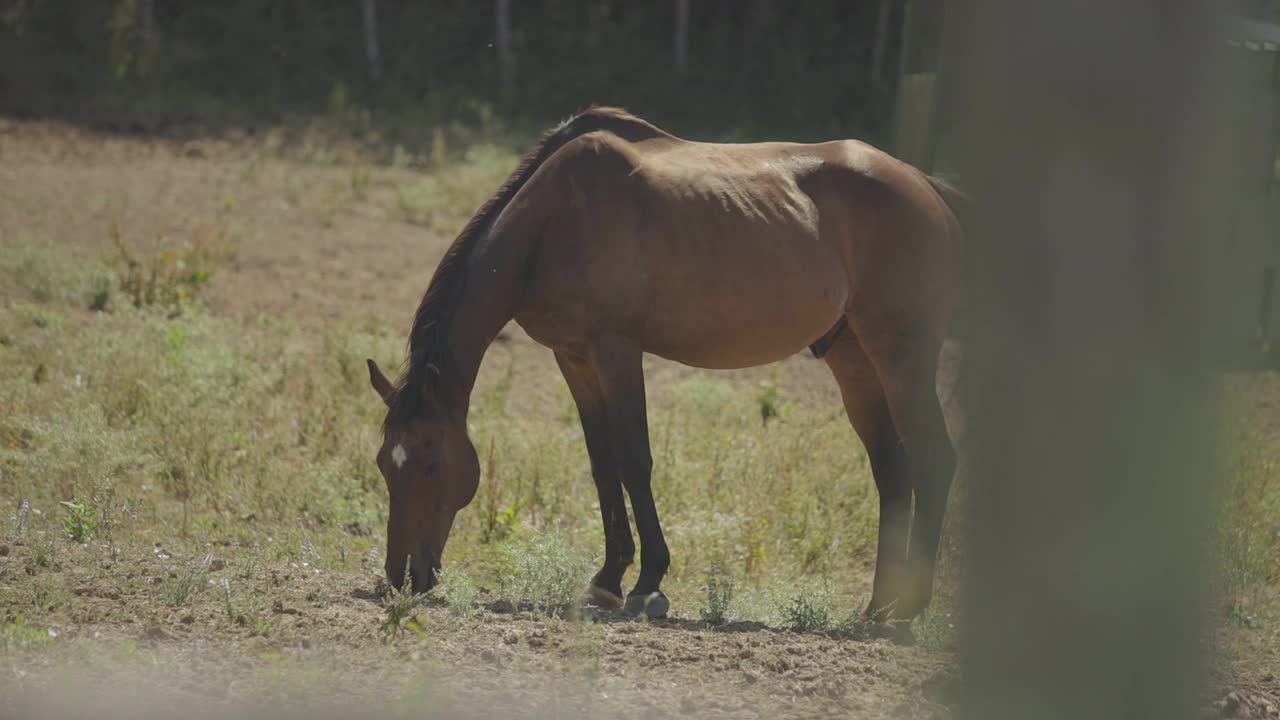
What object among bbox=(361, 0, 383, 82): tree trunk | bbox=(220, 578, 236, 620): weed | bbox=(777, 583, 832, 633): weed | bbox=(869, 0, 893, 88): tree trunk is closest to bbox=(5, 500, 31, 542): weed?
bbox=(220, 578, 236, 620): weed

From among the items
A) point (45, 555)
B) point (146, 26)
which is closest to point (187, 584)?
point (45, 555)

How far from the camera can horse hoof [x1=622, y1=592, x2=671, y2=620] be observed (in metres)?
5.08

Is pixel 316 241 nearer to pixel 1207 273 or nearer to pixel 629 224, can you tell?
pixel 629 224

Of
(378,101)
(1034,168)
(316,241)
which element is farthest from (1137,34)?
(378,101)

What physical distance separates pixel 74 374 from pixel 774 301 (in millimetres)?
4669

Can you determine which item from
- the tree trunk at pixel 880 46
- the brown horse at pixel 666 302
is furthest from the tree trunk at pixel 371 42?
the brown horse at pixel 666 302

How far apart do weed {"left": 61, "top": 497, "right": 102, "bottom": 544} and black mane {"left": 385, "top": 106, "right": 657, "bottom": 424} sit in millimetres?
1515

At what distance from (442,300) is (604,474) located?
42.6 inches

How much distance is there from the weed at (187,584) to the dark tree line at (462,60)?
13366 millimetres

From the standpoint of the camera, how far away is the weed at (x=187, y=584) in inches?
168

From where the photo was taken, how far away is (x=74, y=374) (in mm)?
7621

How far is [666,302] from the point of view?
17.5 ft

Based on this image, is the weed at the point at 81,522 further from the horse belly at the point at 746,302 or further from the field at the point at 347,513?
the horse belly at the point at 746,302

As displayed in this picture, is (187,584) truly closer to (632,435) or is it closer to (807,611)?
(632,435)
